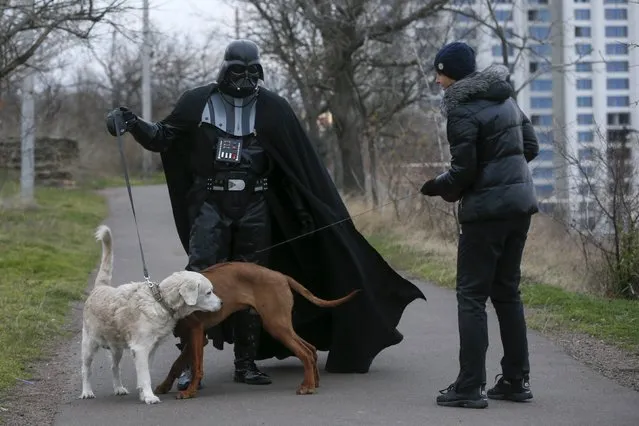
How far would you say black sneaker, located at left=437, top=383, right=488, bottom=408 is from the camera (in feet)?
22.0

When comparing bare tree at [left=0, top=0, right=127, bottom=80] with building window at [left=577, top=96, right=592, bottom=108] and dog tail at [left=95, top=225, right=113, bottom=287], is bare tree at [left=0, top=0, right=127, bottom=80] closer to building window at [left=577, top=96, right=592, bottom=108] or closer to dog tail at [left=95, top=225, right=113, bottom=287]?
building window at [left=577, top=96, right=592, bottom=108]

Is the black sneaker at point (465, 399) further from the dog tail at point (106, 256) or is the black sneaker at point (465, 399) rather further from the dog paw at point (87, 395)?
the dog tail at point (106, 256)

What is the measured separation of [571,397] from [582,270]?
7.44m

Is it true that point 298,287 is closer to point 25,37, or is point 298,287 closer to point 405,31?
point 25,37

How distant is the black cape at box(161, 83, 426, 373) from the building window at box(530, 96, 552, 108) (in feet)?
45.7

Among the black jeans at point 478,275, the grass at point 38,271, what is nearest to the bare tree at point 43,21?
the grass at point 38,271

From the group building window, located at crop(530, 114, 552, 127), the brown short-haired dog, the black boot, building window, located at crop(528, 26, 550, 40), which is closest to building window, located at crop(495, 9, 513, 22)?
building window, located at crop(528, 26, 550, 40)

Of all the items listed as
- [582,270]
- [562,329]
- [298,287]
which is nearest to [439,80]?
[298,287]

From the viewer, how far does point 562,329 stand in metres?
9.97

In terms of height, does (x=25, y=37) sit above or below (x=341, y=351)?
above

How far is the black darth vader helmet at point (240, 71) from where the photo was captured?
25.1 ft

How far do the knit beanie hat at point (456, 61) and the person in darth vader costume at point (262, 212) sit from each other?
1.50 metres

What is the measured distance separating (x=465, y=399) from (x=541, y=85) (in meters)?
19.4

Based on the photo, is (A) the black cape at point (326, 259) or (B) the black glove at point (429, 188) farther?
(A) the black cape at point (326, 259)
